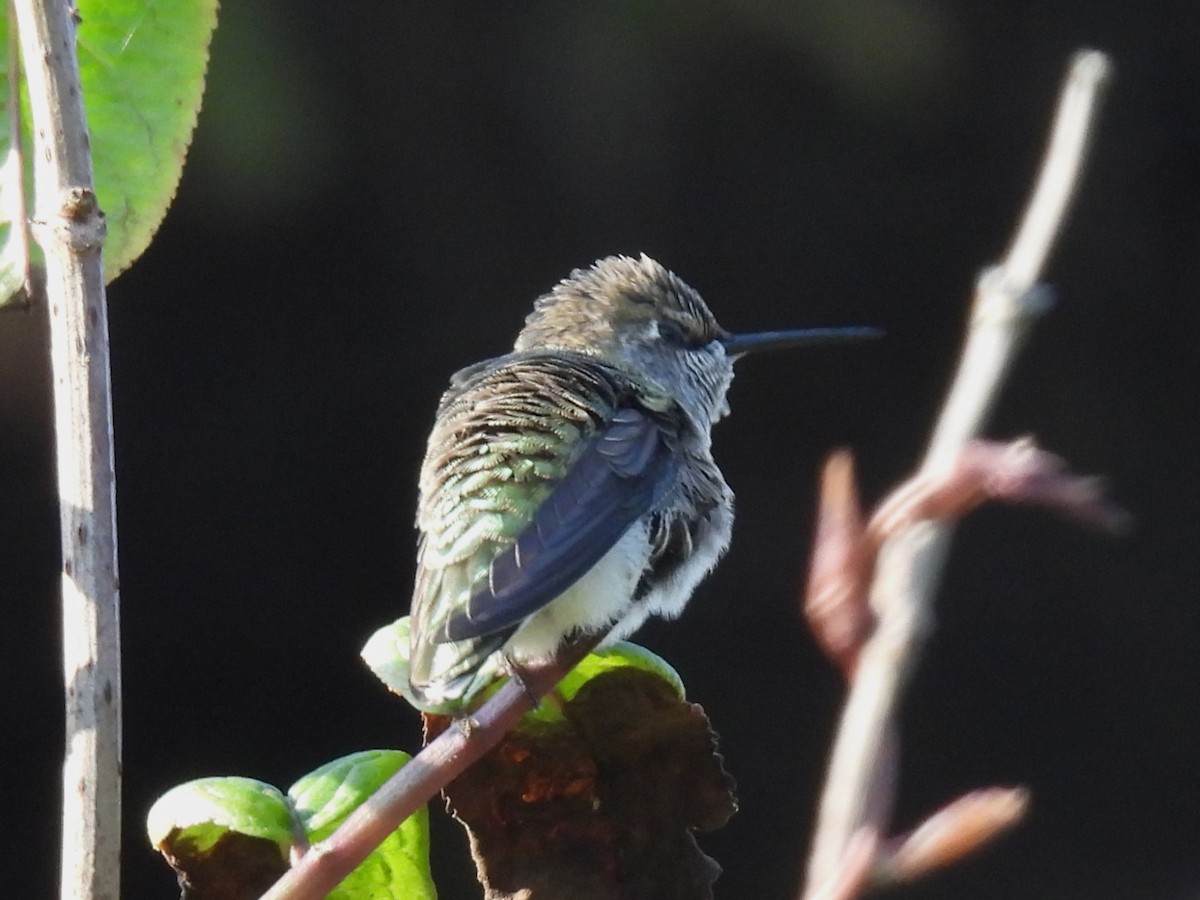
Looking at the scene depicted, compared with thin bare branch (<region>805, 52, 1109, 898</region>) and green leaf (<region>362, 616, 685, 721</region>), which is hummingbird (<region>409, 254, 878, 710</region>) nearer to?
green leaf (<region>362, 616, 685, 721</region>)

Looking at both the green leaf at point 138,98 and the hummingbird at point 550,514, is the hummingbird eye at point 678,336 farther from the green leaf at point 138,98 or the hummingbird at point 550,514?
the green leaf at point 138,98

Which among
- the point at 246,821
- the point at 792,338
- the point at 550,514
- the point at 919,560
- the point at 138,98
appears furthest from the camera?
the point at 792,338

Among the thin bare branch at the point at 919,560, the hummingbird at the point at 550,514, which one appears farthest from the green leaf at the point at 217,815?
the thin bare branch at the point at 919,560

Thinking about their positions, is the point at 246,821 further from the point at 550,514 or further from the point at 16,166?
the point at 550,514

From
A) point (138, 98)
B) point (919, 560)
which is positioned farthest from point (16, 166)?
point (919, 560)

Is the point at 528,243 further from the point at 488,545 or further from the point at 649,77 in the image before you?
the point at 488,545

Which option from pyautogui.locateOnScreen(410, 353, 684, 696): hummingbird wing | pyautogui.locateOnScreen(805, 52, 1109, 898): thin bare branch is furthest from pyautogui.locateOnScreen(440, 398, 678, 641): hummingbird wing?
pyautogui.locateOnScreen(805, 52, 1109, 898): thin bare branch
